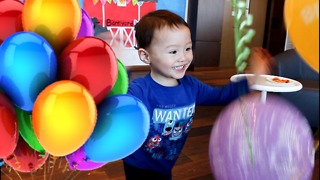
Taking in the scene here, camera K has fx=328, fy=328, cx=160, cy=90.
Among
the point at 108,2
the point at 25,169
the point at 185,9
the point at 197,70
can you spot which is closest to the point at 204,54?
the point at 197,70

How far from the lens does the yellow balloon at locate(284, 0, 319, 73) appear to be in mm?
625

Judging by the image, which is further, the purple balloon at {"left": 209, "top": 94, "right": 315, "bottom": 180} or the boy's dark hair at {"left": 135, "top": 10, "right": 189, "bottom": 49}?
the boy's dark hair at {"left": 135, "top": 10, "right": 189, "bottom": 49}

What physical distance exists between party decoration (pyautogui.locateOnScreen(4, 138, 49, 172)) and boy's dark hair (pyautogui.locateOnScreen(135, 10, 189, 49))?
0.49m

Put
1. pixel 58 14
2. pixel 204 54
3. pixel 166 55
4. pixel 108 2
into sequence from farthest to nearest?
1. pixel 204 54
2. pixel 108 2
3. pixel 166 55
4. pixel 58 14

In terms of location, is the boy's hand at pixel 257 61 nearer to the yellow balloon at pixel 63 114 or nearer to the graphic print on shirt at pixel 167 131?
the graphic print on shirt at pixel 167 131

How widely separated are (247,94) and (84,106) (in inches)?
19.8

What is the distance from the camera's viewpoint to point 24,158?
82 centimetres

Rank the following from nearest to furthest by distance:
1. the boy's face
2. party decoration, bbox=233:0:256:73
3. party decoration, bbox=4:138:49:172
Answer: party decoration, bbox=233:0:256:73 → party decoration, bbox=4:138:49:172 → the boy's face

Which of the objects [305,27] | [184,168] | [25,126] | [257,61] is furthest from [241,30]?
[184,168]

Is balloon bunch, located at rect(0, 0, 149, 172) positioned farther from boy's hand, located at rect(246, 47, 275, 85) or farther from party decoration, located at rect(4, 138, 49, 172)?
boy's hand, located at rect(246, 47, 275, 85)

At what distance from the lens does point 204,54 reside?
5.82 metres

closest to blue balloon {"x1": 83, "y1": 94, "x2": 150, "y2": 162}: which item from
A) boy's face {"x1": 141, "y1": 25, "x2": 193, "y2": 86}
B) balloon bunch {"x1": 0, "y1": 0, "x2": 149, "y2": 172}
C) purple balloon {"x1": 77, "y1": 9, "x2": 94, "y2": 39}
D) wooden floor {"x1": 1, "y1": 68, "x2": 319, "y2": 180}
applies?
balloon bunch {"x1": 0, "y1": 0, "x2": 149, "y2": 172}

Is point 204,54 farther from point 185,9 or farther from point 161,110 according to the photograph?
point 161,110

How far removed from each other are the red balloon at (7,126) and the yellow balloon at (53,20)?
16 cm
